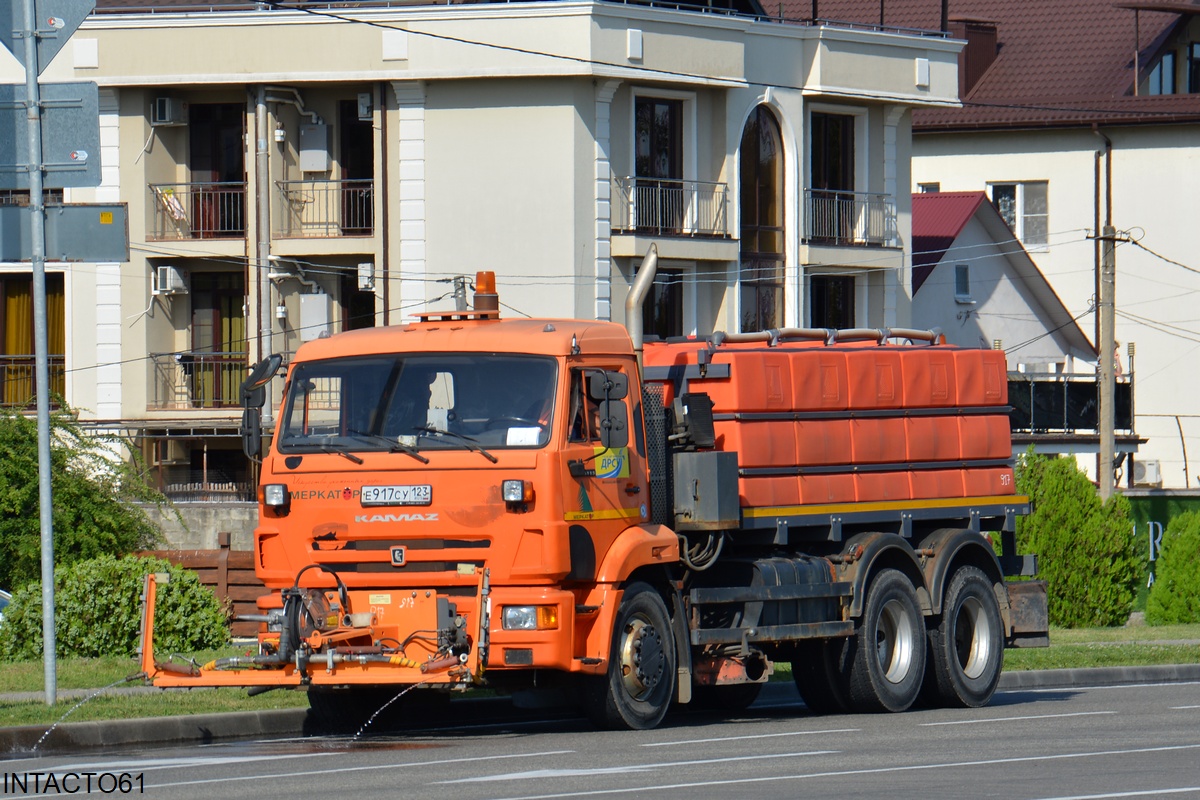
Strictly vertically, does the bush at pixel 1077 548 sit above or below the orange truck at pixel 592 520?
below

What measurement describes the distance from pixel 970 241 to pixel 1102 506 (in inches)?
822

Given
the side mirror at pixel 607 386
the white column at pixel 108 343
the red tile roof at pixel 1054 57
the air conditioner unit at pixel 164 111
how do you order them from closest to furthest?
the side mirror at pixel 607 386 < the air conditioner unit at pixel 164 111 < the white column at pixel 108 343 < the red tile roof at pixel 1054 57

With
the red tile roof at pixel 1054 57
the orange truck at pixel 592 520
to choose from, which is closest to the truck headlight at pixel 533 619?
the orange truck at pixel 592 520

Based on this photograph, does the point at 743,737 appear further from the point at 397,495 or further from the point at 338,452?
the point at 338,452

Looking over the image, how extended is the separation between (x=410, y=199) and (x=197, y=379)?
5.83 meters

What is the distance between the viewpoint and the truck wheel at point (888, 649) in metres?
17.3

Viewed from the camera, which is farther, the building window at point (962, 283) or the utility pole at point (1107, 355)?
the building window at point (962, 283)

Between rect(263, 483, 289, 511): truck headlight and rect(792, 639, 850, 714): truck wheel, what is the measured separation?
4.74 meters

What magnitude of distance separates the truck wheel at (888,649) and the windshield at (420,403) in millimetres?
3987

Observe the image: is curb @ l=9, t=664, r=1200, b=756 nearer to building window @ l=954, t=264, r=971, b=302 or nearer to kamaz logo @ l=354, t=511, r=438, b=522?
kamaz logo @ l=354, t=511, r=438, b=522

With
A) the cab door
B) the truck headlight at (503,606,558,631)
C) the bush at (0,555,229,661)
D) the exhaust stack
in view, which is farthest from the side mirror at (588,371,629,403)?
the bush at (0,555,229,661)

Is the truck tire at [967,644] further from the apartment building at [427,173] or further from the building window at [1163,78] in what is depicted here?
the building window at [1163,78]

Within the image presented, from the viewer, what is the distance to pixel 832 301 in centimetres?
4425

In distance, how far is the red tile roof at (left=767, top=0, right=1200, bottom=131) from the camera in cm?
5553
